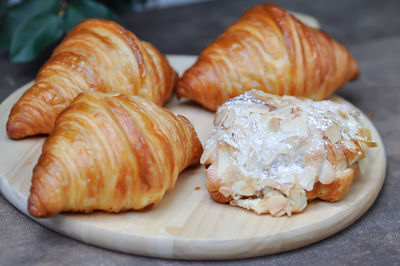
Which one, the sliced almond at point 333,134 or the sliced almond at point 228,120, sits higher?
the sliced almond at point 333,134

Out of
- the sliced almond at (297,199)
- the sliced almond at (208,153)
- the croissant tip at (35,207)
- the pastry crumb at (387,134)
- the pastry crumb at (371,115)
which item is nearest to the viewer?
the croissant tip at (35,207)

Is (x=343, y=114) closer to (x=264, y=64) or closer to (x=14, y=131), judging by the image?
(x=264, y=64)

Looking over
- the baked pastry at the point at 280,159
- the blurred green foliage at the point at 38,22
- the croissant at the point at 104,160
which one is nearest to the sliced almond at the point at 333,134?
the baked pastry at the point at 280,159

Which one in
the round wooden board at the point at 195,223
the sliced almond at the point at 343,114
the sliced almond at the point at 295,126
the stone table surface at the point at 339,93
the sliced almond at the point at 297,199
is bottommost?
the stone table surface at the point at 339,93

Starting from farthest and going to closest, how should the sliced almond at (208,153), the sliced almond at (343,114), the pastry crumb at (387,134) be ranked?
the pastry crumb at (387,134), the sliced almond at (343,114), the sliced almond at (208,153)

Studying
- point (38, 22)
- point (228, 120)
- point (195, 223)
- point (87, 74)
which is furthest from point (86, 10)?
point (195, 223)

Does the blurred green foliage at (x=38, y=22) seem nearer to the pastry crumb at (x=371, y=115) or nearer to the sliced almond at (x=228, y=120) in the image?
the sliced almond at (x=228, y=120)

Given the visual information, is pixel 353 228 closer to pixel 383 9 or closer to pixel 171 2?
pixel 383 9

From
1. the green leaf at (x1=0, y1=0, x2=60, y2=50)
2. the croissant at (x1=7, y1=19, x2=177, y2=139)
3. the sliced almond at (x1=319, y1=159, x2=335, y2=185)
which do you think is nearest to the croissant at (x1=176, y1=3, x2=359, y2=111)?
the croissant at (x1=7, y1=19, x2=177, y2=139)
